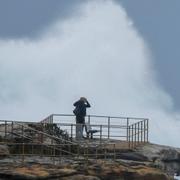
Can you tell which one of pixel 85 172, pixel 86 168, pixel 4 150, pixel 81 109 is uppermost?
pixel 81 109

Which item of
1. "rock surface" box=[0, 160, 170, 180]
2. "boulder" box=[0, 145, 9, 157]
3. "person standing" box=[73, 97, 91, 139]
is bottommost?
"rock surface" box=[0, 160, 170, 180]

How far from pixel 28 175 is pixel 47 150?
4951mm

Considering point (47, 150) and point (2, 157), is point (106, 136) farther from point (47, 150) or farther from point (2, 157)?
point (2, 157)

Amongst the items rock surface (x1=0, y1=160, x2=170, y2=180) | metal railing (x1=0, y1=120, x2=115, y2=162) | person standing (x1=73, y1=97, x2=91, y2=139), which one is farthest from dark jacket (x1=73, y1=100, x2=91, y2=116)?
rock surface (x1=0, y1=160, x2=170, y2=180)

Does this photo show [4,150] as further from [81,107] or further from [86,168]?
[81,107]

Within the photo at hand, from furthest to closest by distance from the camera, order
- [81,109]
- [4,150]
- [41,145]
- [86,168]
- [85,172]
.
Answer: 1. [81,109]
2. [41,145]
3. [4,150]
4. [86,168]
5. [85,172]

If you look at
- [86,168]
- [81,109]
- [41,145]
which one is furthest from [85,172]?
[81,109]

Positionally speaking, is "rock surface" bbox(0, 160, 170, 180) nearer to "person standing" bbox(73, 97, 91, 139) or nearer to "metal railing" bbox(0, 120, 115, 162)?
"metal railing" bbox(0, 120, 115, 162)

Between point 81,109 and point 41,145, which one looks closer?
point 41,145

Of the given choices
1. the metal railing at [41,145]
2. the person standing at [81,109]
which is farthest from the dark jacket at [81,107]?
the metal railing at [41,145]

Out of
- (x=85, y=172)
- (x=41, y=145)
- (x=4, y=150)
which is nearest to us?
(x=85, y=172)

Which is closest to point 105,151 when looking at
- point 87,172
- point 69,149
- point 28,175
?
point 69,149

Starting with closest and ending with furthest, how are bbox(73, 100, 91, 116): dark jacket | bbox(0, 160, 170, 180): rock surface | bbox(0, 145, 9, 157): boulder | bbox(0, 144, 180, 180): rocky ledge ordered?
1. bbox(0, 160, 170, 180): rock surface
2. bbox(0, 144, 180, 180): rocky ledge
3. bbox(0, 145, 9, 157): boulder
4. bbox(73, 100, 91, 116): dark jacket

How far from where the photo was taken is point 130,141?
38.0 m
